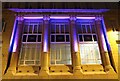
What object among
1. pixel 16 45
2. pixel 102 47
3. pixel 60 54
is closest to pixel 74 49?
pixel 60 54

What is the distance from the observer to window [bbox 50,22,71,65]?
13701 millimetres

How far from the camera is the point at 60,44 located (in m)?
14.4

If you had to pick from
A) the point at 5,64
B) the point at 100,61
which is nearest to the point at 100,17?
the point at 100,61

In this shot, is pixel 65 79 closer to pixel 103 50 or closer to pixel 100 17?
pixel 103 50

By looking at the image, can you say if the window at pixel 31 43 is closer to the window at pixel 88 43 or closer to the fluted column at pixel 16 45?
the fluted column at pixel 16 45

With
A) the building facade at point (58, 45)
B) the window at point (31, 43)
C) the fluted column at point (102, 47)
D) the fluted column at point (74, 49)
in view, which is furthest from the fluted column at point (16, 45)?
the fluted column at point (102, 47)

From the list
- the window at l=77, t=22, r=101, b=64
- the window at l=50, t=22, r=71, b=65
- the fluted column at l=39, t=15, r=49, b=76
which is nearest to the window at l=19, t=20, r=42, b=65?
the fluted column at l=39, t=15, r=49, b=76

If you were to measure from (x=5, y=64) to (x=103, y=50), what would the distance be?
20.6 feet

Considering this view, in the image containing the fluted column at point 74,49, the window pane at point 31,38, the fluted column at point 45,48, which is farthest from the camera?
the window pane at point 31,38

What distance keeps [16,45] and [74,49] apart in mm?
3797

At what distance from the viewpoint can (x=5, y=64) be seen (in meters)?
13.0

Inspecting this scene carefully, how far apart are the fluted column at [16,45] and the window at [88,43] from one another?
4.12 metres

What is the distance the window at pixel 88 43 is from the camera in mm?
13781

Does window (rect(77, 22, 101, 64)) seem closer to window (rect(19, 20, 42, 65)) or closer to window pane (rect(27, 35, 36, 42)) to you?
window (rect(19, 20, 42, 65))
